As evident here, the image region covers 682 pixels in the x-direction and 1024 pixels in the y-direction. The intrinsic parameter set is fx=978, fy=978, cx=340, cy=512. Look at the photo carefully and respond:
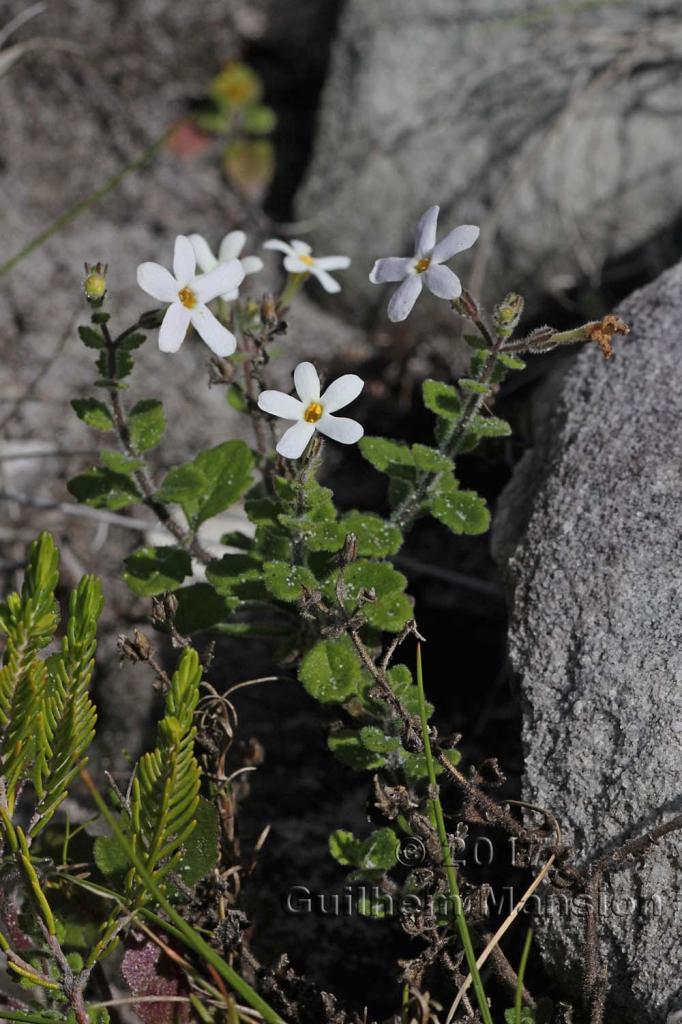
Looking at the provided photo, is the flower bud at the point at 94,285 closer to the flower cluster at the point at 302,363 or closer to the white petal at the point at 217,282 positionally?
the flower cluster at the point at 302,363

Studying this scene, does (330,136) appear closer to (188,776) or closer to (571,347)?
(571,347)

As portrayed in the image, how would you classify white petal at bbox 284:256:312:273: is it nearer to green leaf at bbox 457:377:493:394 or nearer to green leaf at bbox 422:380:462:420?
green leaf at bbox 422:380:462:420

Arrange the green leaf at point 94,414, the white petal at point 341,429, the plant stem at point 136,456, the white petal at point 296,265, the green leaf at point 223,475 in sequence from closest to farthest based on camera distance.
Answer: the white petal at point 341,429 → the plant stem at point 136,456 → the green leaf at point 94,414 → the green leaf at point 223,475 → the white petal at point 296,265

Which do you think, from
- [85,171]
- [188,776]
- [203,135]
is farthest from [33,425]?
[188,776]

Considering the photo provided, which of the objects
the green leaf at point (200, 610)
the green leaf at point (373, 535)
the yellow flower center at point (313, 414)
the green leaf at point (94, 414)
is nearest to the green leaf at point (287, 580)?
the green leaf at point (373, 535)

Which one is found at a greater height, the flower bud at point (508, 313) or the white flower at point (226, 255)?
the white flower at point (226, 255)

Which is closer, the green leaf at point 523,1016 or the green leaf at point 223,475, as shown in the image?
the green leaf at point 523,1016

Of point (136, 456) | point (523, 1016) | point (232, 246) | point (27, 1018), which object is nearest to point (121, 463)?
point (136, 456)
